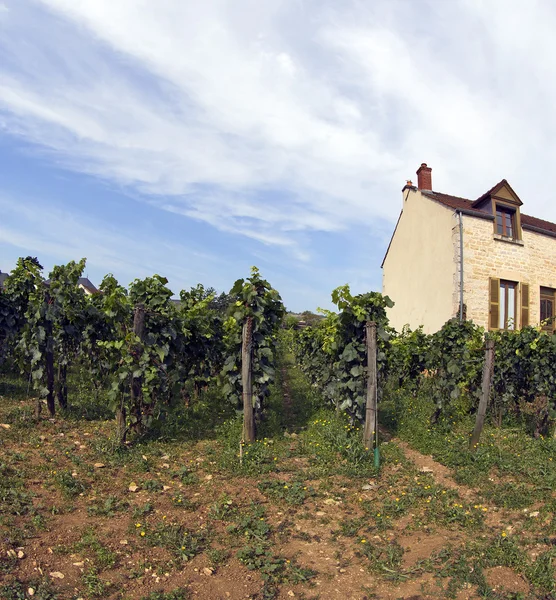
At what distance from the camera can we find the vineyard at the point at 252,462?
3.99 metres

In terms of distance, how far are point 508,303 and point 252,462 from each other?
14143 mm

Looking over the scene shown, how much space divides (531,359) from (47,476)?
8.38 meters

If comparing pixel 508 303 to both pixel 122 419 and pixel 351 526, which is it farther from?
pixel 122 419

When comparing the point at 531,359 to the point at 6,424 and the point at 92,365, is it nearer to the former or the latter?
the point at 92,365

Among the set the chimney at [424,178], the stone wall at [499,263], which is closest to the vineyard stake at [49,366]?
the stone wall at [499,263]

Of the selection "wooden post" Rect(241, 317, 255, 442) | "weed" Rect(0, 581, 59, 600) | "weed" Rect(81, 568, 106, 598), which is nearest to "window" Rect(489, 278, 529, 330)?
"wooden post" Rect(241, 317, 255, 442)

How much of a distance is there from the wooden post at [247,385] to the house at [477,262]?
32.6 feet

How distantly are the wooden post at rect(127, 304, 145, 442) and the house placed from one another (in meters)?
11.3

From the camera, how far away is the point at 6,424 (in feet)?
22.9

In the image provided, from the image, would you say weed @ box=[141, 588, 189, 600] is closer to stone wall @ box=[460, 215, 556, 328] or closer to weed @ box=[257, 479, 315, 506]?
weed @ box=[257, 479, 315, 506]

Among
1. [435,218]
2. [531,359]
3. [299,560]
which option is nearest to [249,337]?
[299,560]

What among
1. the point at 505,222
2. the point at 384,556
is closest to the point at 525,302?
the point at 505,222

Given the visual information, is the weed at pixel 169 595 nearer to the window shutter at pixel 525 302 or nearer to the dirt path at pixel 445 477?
the dirt path at pixel 445 477

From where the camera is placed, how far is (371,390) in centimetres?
711
